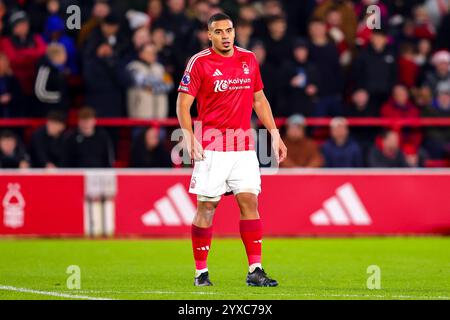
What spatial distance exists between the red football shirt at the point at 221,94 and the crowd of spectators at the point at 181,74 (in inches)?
291

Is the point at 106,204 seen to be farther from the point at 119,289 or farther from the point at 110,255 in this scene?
the point at 119,289

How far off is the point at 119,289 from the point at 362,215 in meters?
7.70

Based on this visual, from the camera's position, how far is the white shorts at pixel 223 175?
1107cm

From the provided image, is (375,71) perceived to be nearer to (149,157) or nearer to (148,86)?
(148,86)

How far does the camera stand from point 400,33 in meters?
21.5

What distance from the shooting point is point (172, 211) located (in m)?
17.7

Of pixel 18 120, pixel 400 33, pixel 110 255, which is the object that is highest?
pixel 400 33

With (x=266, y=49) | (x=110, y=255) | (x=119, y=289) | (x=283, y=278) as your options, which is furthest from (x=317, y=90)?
(x=119, y=289)

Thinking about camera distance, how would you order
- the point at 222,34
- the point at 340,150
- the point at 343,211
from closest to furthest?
the point at 222,34 → the point at 343,211 → the point at 340,150

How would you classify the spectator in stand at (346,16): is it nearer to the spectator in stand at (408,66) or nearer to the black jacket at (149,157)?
the spectator in stand at (408,66)

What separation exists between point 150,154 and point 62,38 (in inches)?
91.3

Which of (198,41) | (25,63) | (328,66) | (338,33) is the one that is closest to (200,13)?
(198,41)

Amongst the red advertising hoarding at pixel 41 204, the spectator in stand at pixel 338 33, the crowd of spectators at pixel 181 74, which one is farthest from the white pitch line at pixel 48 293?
the spectator in stand at pixel 338 33

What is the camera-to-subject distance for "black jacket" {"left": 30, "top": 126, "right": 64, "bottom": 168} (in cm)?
1836
